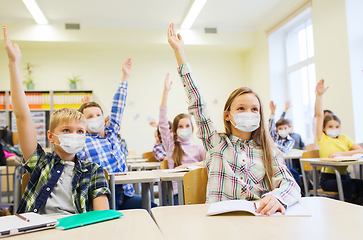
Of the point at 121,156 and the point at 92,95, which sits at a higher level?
the point at 92,95

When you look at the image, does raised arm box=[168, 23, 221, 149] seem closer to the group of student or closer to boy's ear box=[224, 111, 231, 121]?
the group of student

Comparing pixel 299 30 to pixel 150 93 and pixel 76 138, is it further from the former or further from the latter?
pixel 76 138

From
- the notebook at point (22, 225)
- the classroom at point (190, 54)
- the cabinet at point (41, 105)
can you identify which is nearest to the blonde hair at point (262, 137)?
the notebook at point (22, 225)

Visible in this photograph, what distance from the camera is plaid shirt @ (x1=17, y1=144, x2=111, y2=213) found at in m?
1.19

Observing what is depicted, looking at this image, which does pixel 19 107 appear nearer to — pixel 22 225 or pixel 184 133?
pixel 22 225

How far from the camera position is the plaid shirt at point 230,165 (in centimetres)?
126

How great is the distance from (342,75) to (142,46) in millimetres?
4035

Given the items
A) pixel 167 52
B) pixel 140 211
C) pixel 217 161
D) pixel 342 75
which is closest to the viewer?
pixel 140 211

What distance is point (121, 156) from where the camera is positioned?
2.37m

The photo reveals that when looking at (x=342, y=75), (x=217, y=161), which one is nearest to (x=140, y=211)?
(x=217, y=161)

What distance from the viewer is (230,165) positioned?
1311mm

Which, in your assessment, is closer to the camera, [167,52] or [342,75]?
[342,75]

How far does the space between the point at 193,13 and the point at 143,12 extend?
3.18 ft

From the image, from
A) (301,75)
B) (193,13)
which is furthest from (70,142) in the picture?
(301,75)
